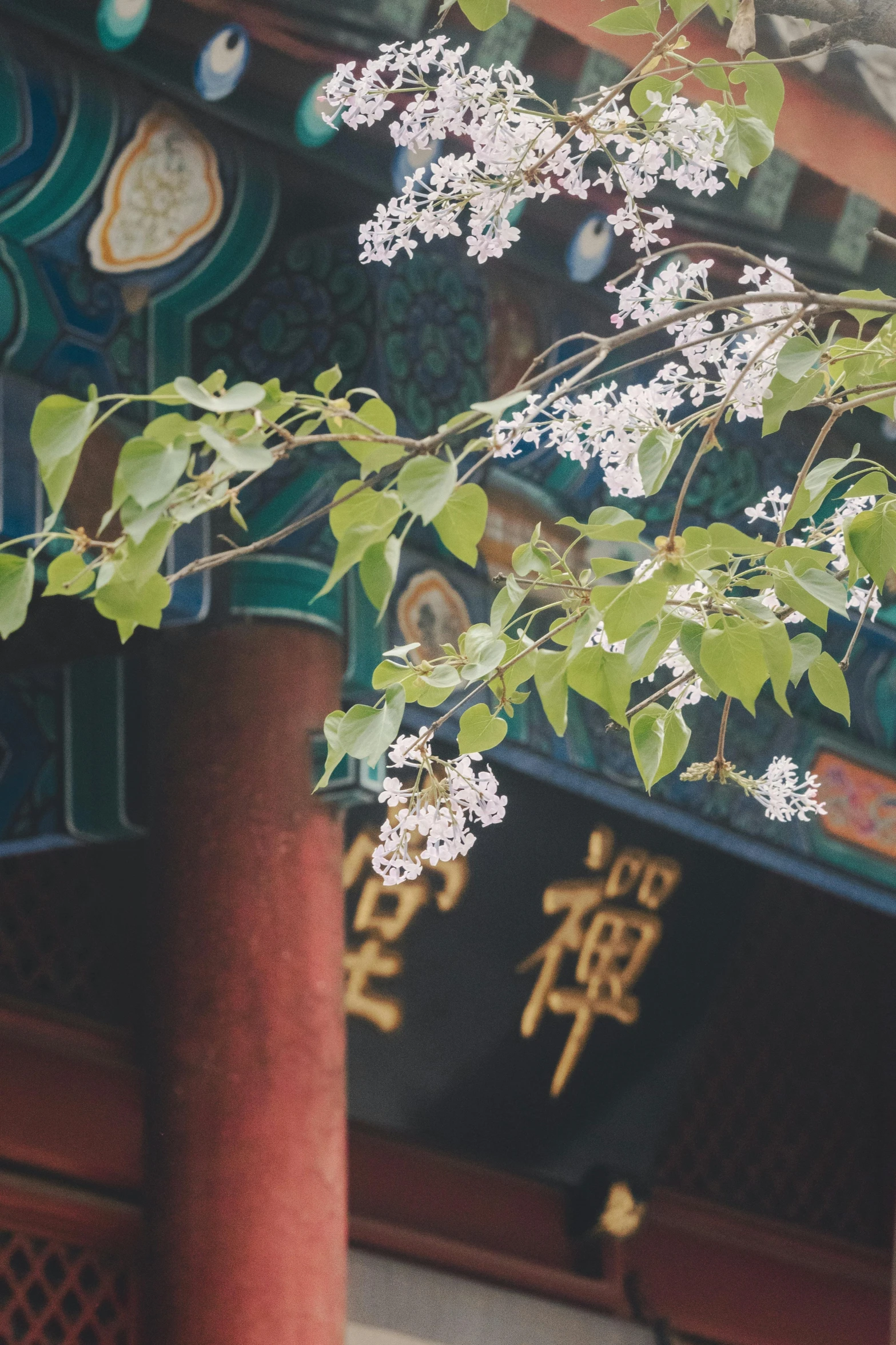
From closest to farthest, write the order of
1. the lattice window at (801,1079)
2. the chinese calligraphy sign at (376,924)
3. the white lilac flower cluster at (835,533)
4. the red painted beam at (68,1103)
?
the white lilac flower cluster at (835,533) < the red painted beam at (68,1103) < the chinese calligraphy sign at (376,924) < the lattice window at (801,1079)

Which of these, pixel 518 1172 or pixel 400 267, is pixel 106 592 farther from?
pixel 518 1172

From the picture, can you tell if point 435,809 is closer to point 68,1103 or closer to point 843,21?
point 843,21

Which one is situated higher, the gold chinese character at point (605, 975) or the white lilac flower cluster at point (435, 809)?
the gold chinese character at point (605, 975)

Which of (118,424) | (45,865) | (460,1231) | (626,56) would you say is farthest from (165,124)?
(460,1231)

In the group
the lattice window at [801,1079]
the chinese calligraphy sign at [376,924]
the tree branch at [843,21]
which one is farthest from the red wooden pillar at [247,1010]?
the lattice window at [801,1079]

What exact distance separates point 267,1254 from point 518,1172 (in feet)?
7.60

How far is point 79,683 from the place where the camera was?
15.0 ft

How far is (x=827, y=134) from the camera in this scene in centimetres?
471

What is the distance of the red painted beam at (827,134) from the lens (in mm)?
4434

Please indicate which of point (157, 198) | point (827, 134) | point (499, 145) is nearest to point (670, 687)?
point (499, 145)

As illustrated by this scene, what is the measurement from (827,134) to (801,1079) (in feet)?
12.0

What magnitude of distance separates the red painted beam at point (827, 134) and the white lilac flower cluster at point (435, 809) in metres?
2.54

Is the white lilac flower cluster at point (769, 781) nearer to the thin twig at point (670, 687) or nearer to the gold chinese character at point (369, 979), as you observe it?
the thin twig at point (670, 687)

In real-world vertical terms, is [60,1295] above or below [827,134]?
below
